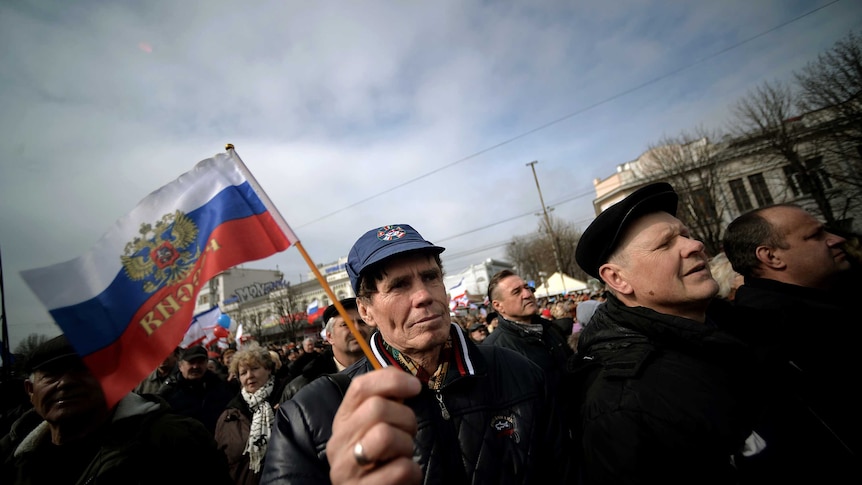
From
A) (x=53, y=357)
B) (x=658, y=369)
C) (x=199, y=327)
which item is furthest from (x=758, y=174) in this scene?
(x=53, y=357)

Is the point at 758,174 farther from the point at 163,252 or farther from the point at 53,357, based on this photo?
the point at 53,357

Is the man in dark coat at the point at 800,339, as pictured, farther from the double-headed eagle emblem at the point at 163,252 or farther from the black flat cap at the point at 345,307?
the black flat cap at the point at 345,307

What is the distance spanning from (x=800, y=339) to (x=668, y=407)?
3.84 feet

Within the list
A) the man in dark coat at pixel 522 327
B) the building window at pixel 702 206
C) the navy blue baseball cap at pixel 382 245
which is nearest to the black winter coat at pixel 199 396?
the man in dark coat at pixel 522 327

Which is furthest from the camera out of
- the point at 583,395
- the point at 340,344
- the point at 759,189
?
the point at 759,189

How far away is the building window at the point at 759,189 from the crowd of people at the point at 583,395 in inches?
1231

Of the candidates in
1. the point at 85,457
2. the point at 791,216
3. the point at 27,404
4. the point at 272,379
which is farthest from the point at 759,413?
the point at 27,404

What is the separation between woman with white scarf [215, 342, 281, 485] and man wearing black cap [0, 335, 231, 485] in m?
1.89

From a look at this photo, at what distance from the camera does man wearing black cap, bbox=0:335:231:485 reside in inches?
78.3

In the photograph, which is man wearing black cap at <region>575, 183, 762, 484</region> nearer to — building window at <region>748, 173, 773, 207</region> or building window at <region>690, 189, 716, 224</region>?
building window at <region>690, 189, 716, 224</region>

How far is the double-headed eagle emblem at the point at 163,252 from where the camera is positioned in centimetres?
195

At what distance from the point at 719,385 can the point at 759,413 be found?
0.70 feet

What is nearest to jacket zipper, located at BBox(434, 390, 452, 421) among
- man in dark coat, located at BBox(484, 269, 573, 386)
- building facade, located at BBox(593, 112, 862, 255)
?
man in dark coat, located at BBox(484, 269, 573, 386)

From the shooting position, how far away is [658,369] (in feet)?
4.99
